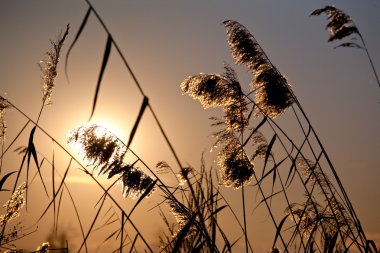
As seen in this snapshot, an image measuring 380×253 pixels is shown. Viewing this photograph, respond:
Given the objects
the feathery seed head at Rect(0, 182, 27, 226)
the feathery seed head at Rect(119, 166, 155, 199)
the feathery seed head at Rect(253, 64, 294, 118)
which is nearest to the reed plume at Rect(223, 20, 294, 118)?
the feathery seed head at Rect(253, 64, 294, 118)

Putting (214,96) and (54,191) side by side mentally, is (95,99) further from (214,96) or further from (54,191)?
(214,96)

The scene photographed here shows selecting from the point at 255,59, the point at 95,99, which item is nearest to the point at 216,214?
the point at 255,59

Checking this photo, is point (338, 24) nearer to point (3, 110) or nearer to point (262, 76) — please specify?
point (262, 76)

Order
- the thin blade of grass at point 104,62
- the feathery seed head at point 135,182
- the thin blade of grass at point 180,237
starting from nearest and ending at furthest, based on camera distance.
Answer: the thin blade of grass at point 104,62 → the thin blade of grass at point 180,237 → the feathery seed head at point 135,182

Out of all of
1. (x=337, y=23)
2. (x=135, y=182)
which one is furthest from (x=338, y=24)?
(x=135, y=182)

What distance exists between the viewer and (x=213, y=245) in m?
2.37

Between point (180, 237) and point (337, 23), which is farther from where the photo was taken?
point (337, 23)

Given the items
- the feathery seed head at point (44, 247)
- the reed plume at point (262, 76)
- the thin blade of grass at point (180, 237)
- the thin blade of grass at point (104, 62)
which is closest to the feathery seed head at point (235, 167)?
the reed plume at point (262, 76)

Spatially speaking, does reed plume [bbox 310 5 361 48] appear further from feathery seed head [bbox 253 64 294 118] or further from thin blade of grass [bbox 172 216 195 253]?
thin blade of grass [bbox 172 216 195 253]

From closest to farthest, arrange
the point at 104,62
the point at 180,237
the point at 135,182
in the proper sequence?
the point at 104,62 → the point at 180,237 → the point at 135,182

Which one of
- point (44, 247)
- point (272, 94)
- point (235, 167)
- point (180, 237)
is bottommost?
point (180, 237)

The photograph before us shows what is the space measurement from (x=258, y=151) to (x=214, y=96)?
0.72 metres

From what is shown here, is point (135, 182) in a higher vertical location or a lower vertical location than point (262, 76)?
lower

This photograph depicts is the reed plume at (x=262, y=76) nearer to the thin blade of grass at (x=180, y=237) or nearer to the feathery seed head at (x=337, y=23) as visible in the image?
the feathery seed head at (x=337, y=23)
